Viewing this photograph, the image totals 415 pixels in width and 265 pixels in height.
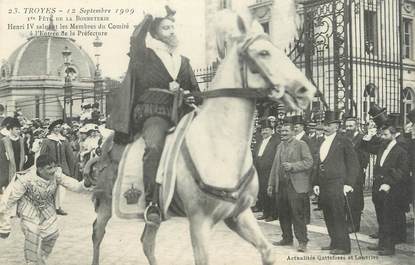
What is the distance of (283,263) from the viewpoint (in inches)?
217

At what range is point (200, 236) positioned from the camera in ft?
13.7

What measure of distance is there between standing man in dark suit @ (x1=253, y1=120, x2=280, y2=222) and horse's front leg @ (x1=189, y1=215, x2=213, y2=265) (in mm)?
4126

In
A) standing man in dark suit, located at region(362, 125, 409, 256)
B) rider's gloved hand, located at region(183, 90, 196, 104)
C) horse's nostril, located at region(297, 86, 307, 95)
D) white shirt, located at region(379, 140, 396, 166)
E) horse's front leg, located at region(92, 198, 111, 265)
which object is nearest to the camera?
horse's nostril, located at region(297, 86, 307, 95)

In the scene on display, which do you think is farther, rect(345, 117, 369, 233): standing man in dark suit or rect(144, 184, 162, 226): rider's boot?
rect(345, 117, 369, 233): standing man in dark suit

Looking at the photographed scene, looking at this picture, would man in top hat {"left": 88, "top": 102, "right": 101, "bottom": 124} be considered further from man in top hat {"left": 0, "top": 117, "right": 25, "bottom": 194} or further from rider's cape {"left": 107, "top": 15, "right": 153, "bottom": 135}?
rider's cape {"left": 107, "top": 15, "right": 153, "bottom": 135}

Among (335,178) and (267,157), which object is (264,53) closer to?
(335,178)

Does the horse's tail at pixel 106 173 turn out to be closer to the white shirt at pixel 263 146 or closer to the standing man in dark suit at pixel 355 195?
the standing man in dark suit at pixel 355 195

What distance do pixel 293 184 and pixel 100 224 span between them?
237 centimetres

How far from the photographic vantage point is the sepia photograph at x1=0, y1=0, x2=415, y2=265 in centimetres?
423

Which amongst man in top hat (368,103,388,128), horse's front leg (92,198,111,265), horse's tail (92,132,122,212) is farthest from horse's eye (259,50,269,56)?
man in top hat (368,103,388,128)

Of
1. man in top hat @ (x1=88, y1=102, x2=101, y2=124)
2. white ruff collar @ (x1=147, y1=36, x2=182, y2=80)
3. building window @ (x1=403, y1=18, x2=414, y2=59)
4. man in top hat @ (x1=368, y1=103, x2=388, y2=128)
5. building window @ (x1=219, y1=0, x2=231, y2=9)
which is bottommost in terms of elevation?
man in top hat @ (x1=368, y1=103, x2=388, y2=128)

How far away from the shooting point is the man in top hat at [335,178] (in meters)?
6.21

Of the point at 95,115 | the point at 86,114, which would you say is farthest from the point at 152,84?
the point at 86,114

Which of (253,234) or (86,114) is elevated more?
(86,114)
